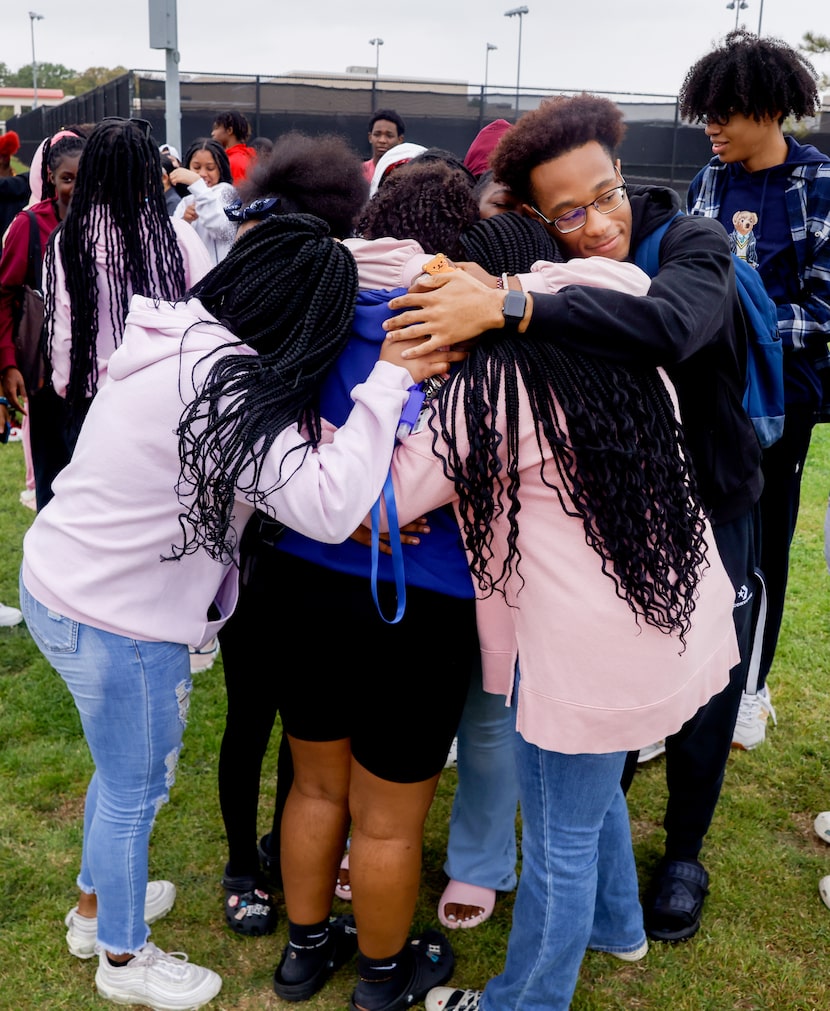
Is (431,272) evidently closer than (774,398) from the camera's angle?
Yes

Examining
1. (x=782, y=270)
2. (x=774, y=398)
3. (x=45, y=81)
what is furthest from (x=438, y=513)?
(x=45, y=81)

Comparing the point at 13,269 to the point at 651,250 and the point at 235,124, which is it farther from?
the point at 235,124

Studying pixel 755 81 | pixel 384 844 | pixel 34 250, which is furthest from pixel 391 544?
pixel 34 250

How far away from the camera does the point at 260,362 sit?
6.31 ft

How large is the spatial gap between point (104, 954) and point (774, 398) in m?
2.16

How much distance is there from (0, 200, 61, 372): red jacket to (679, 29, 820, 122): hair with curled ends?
2.51 meters

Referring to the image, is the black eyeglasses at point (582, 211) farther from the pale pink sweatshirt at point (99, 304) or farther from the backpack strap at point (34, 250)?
the backpack strap at point (34, 250)

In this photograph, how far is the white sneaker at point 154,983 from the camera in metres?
2.47

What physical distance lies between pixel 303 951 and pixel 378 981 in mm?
216

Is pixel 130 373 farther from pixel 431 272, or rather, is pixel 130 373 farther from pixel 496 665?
pixel 496 665

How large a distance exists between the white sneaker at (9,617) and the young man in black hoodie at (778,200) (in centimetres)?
327

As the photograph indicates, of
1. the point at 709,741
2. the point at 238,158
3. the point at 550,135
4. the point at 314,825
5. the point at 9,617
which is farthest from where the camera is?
the point at 238,158

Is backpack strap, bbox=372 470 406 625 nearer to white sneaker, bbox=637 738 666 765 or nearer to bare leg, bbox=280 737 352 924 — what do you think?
bare leg, bbox=280 737 352 924

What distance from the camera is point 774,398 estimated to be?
2391 millimetres
